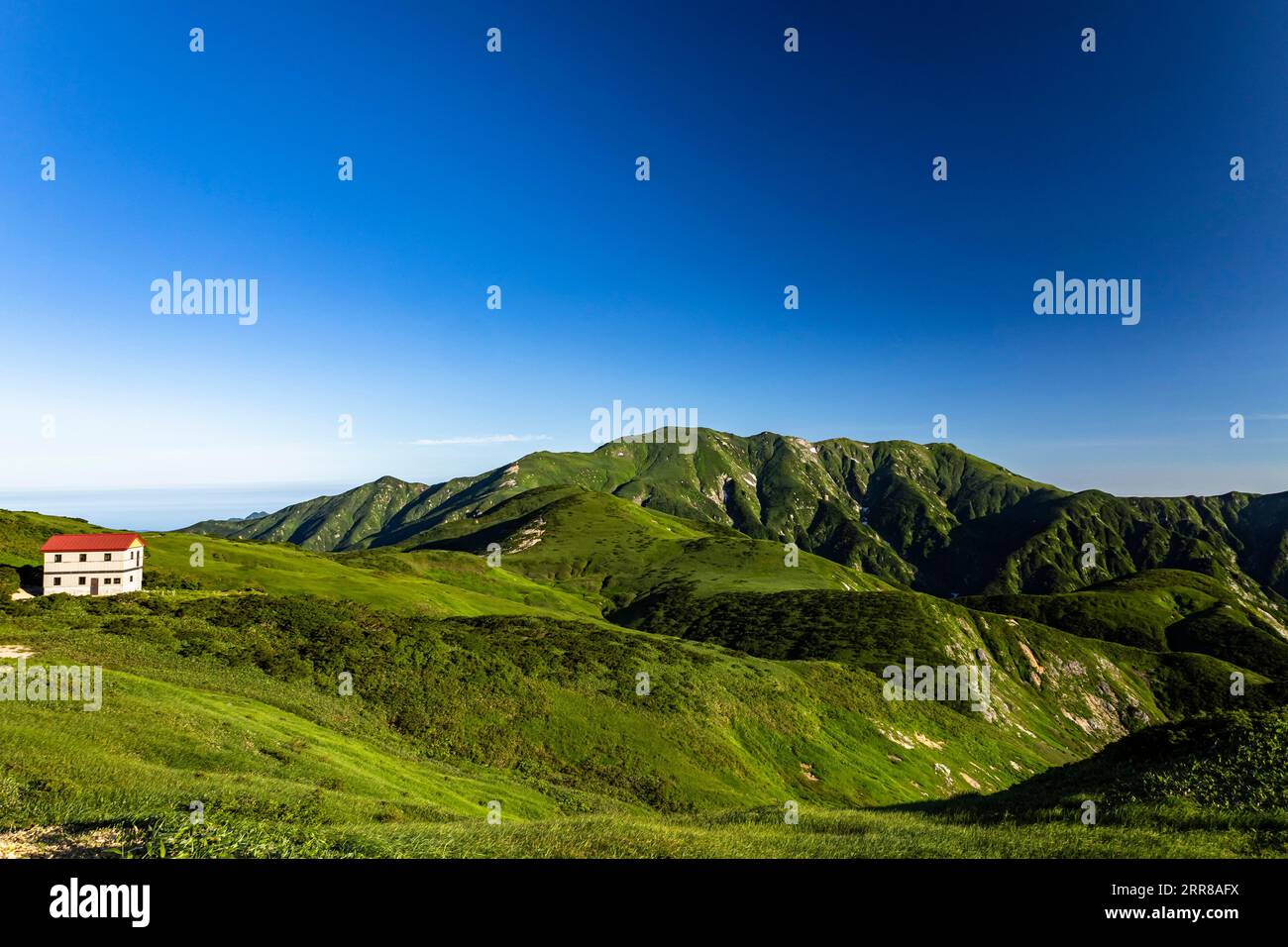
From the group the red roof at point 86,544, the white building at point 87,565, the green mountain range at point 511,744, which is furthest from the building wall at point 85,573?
the green mountain range at point 511,744

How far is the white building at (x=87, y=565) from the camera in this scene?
223 ft

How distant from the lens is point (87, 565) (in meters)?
68.6

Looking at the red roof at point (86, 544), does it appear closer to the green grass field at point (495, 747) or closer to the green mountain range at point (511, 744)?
the green grass field at point (495, 747)

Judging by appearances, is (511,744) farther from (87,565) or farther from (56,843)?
(87,565)

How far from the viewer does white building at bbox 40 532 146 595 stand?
68062 mm

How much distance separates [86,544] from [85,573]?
3.56 meters

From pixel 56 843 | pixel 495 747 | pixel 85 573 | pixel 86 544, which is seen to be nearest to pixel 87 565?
pixel 85 573

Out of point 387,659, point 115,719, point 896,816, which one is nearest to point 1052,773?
point 896,816

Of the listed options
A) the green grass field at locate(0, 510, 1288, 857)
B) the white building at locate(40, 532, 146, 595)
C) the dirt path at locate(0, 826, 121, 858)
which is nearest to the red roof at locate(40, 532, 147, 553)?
the white building at locate(40, 532, 146, 595)

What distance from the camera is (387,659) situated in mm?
54219

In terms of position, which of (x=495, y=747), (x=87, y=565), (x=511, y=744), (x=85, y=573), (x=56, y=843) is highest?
(x=87, y=565)

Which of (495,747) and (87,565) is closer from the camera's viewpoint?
(495,747)
